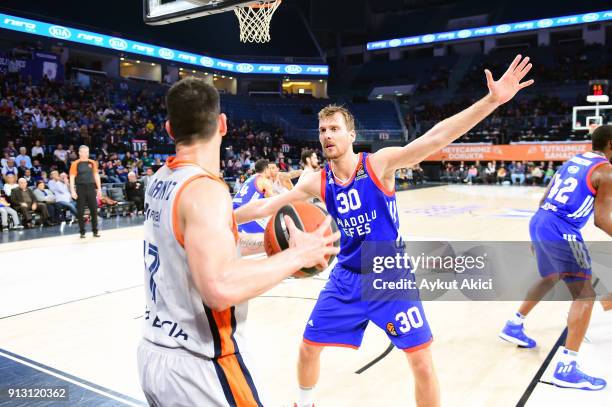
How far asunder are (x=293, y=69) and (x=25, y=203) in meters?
Answer: 28.2

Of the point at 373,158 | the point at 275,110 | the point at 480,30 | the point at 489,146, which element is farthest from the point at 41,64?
the point at 480,30

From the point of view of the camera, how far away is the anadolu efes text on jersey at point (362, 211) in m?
2.76

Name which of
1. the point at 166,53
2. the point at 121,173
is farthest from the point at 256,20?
the point at 166,53

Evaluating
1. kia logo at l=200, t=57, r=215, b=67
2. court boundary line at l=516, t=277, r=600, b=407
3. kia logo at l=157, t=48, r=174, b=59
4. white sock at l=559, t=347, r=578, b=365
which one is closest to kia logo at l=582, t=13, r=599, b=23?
kia logo at l=200, t=57, r=215, b=67

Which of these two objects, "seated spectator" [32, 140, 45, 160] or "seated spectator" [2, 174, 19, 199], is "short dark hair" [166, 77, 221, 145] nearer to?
"seated spectator" [2, 174, 19, 199]

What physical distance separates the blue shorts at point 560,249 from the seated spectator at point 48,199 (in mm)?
11273

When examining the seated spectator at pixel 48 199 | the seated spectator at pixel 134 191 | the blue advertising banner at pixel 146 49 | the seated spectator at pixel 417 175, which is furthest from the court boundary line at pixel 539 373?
the blue advertising banner at pixel 146 49

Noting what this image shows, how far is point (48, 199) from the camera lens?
1183 centimetres

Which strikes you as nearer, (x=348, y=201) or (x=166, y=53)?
(x=348, y=201)

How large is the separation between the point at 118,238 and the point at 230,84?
29.8 metres

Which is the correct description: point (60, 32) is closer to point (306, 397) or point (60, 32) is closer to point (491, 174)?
point (491, 174)

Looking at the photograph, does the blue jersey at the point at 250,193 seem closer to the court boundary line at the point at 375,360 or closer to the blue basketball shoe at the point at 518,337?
the court boundary line at the point at 375,360

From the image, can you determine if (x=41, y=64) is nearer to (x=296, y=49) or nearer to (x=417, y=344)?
(x=296, y=49)

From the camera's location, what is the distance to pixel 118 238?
9.98 meters
